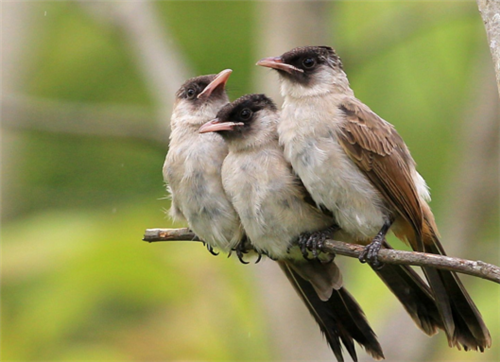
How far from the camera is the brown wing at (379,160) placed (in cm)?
432

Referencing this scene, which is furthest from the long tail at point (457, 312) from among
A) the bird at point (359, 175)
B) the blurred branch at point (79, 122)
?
the blurred branch at point (79, 122)

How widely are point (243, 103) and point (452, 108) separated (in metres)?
9.64

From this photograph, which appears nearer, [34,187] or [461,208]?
[461,208]

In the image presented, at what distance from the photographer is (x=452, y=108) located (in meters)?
13.7

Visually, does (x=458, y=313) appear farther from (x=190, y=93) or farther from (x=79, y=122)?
(x=79, y=122)

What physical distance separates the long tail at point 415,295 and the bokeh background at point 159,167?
6.22ft

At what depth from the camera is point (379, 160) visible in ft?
14.5

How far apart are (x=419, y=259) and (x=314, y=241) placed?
0.97 m

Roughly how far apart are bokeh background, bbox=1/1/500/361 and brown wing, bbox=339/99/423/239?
62.0 inches

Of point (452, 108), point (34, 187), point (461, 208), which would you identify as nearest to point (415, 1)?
point (461, 208)

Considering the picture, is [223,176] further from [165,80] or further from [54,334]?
[54,334]

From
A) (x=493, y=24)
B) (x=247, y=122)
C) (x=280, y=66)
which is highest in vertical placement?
(x=493, y=24)

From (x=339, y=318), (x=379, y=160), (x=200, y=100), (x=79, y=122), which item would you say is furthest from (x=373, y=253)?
(x=79, y=122)

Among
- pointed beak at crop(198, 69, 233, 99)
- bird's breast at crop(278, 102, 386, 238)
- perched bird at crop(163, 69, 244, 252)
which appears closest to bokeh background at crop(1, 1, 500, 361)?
pointed beak at crop(198, 69, 233, 99)
